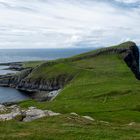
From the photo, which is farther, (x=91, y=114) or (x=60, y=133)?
(x=91, y=114)

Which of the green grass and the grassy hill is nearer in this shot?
the green grass

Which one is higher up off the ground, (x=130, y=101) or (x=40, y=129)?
(x=40, y=129)

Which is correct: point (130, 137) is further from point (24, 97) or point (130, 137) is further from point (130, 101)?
point (24, 97)

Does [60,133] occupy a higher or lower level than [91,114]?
higher

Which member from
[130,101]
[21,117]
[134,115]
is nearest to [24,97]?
[130,101]

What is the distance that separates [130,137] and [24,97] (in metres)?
156

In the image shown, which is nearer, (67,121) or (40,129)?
(40,129)

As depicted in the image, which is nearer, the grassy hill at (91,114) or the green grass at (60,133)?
the green grass at (60,133)

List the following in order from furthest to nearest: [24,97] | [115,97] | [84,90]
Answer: [24,97] < [84,90] < [115,97]

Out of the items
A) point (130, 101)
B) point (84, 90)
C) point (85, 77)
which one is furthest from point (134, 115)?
point (85, 77)

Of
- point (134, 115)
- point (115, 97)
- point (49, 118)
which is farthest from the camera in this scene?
point (115, 97)

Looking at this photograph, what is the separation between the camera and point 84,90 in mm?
147000

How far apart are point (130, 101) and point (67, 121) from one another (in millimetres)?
62186

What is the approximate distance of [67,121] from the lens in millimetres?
50406
